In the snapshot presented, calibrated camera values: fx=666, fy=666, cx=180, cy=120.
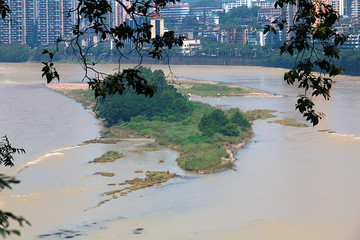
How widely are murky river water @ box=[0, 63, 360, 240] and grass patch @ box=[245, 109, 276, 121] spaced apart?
4230 millimetres

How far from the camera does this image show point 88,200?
104ft

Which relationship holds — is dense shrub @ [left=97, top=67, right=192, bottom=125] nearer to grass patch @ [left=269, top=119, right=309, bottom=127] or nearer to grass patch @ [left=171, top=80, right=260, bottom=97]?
grass patch @ [left=269, top=119, right=309, bottom=127]

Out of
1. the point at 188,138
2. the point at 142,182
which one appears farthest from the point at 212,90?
the point at 142,182

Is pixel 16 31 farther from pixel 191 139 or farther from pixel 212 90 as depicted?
pixel 191 139

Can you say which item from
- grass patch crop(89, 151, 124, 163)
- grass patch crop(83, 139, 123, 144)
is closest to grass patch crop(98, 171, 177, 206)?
grass patch crop(89, 151, 124, 163)

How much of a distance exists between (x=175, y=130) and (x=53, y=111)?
75.6 feet

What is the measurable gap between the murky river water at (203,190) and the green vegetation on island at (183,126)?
1.17 meters

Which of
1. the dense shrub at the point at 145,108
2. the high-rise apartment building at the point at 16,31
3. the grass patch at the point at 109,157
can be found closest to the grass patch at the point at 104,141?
the grass patch at the point at 109,157

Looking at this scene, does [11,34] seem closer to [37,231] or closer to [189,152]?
[189,152]

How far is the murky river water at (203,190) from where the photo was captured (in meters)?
27.5

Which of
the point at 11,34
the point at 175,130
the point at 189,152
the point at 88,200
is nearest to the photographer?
the point at 88,200

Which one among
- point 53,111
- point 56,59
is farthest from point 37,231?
point 56,59

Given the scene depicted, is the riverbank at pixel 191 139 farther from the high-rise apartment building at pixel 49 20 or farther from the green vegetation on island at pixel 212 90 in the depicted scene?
the high-rise apartment building at pixel 49 20

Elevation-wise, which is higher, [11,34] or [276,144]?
[11,34]
